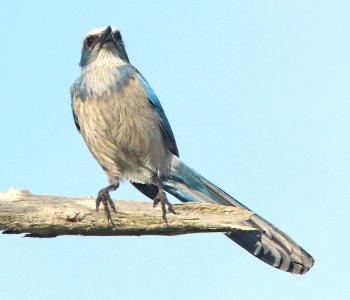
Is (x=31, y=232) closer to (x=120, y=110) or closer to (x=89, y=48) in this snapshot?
(x=120, y=110)

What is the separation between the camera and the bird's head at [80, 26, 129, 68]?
9.76m

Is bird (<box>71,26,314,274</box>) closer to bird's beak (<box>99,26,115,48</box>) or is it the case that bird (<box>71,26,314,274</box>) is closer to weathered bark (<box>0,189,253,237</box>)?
bird's beak (<box>99,26,115,48</box>)

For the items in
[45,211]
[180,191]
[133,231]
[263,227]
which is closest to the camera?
[45,211]

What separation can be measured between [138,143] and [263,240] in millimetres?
2093

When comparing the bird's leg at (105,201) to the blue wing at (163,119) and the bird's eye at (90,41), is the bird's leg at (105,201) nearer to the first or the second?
the blue wing at (163,119)

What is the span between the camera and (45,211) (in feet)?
22.5

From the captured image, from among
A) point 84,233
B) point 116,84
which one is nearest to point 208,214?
point 84,233

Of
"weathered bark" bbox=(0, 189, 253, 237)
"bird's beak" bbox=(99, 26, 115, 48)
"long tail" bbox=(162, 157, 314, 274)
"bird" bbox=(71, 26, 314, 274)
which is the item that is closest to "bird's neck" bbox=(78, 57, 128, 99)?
"bird" bbox=(71, 26, 314, 274)

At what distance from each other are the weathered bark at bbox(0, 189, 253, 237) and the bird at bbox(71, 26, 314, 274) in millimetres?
1099

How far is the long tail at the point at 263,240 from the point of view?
860 centimetres

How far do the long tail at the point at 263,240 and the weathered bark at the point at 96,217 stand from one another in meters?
1.01

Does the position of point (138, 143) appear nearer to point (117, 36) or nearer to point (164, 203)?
point (164, 203)

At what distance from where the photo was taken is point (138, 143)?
9.14 metres

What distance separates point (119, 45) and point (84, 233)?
3.66 meters
